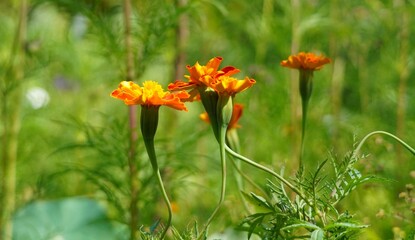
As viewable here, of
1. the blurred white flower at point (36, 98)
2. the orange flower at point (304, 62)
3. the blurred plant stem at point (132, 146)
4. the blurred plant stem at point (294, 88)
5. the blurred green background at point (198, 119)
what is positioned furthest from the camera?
the blurred white flower at point (36, 98)

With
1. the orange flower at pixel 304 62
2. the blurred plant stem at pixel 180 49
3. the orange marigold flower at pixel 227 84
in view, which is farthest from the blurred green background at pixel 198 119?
the orange marigold flower at pixel 227 84

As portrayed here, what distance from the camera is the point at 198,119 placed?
6.83 ft

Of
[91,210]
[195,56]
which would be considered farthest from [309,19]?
[195,56]

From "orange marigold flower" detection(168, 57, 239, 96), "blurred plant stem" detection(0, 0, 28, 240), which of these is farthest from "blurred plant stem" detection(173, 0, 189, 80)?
"orange marigold flower" detection(168, 57, 239, 96)

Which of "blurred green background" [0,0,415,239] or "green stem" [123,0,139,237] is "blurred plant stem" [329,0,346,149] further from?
"green stem" [123,0,139,237]

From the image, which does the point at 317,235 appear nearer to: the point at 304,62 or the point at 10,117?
the point at 304,62

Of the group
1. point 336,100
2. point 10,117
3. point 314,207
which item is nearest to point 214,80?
point 314,207

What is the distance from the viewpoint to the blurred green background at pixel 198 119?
135 centimetres

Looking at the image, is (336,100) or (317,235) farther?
(336,100)

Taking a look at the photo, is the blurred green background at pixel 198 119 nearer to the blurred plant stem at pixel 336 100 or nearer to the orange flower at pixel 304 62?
the blurred plant stem at pixel 336 100

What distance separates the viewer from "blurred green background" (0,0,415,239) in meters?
Answer: 1.35

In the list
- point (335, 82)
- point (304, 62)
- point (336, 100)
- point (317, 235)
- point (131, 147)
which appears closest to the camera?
point (317, 235)

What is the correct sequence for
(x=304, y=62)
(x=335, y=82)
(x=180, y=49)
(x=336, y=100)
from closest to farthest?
1. (x=304, y=62)
2. (x=180, y=49)
3. (x=336, y=100)
4. (x=335, y=82)

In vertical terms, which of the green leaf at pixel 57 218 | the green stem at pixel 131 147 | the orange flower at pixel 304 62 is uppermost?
the orange flower at pixel 304 62
